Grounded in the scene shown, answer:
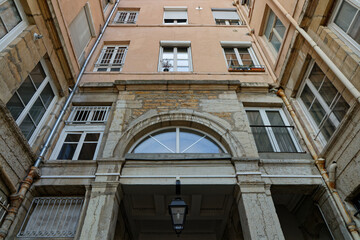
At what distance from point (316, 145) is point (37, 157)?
5.98 m

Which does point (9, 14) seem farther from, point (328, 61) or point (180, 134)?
point (328, 61)

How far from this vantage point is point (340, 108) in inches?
186

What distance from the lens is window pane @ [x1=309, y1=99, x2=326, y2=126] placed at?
5.34 meters

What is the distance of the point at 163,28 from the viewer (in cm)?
971

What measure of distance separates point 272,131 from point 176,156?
2630 millimetres

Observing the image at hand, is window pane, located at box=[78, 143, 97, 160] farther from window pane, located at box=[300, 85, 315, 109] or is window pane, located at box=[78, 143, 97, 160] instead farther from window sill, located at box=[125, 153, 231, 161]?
window pane, located at box=[300, 85, 315, 109]

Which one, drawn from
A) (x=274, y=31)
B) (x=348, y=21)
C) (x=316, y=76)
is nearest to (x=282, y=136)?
(x=316, y=76)

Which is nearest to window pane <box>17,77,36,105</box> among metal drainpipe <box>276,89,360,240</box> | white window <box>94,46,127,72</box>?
white window <box>94,46,127,72</box>

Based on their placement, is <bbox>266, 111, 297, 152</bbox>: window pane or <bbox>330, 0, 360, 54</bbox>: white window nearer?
<bbox>330, 0, 360, 54</bbox>: white window

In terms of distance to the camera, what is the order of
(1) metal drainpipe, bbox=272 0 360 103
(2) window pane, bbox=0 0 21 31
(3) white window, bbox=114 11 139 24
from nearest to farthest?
(1) metal drainpipe, bbox=272 0 360 103, (2) window pane, bbox=0 0 21 31, (3) white window, bbox=114 11 139 24

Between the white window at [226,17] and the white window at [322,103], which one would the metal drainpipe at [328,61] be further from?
the white window at [226,17]

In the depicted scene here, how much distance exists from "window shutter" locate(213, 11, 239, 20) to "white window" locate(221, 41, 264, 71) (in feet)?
9.08

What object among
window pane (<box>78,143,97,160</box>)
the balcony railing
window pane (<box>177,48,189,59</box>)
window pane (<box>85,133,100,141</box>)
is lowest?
window pane (<box>78,143,97,160</box>)

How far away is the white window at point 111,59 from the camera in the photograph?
7.92 meters
